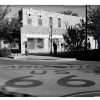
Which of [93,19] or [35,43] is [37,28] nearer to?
[35,43]

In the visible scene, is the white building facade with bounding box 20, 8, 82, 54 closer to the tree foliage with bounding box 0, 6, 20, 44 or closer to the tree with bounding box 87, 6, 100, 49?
the tree foliage with bounding box 0, 6, 20, 44

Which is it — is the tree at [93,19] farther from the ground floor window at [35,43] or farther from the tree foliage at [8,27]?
the tree foliage at [8,27]

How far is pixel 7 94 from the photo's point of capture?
7.43 metres

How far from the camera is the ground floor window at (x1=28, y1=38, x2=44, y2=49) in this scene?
3383cm

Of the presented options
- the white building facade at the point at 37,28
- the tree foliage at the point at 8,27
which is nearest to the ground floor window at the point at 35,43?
the white building facade at the point at 37,28

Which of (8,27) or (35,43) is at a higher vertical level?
(8,27)

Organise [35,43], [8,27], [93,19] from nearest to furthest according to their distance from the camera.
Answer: [93,19] < [8,27] < [35,43]

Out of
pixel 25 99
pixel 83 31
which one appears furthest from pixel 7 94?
pixel 83 31

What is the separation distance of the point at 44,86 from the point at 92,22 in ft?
67.9

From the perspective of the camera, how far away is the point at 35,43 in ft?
113

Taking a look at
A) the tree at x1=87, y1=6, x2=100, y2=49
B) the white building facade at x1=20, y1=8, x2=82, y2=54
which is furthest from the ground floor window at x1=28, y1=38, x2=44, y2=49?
the tree at x1=87, y1=6, x2=100, y2=49

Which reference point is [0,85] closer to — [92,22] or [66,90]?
[66,90]

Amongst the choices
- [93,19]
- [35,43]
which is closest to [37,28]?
[35,43]

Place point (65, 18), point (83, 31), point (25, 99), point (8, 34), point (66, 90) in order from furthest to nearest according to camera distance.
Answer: point (65, 18) < point (8, 34) < point (83, 31) < point (66, 90) < point (25, 99)
